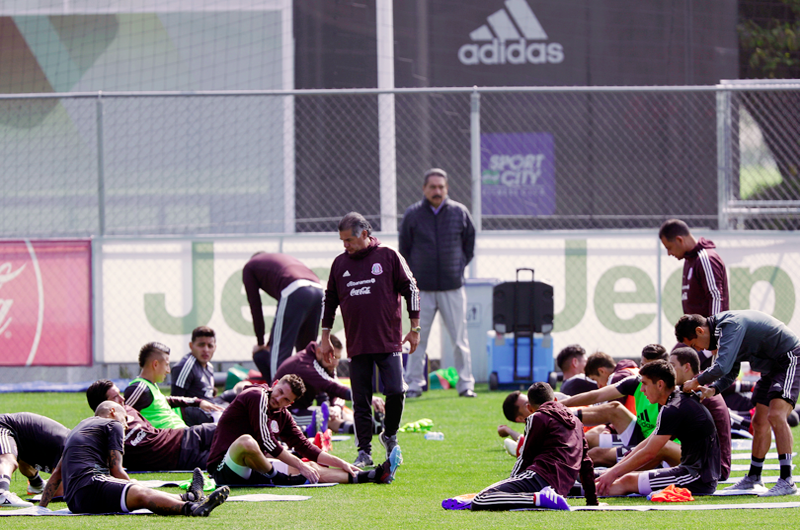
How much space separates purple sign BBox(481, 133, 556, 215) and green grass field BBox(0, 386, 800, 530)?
593 centimetres

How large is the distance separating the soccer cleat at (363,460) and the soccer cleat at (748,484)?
242cm

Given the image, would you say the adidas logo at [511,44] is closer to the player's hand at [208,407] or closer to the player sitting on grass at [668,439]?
the player's hand at [208,407]

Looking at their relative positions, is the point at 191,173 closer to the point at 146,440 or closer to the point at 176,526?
the point at 146,440

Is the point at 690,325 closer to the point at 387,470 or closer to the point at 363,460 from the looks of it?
the point at 387,470

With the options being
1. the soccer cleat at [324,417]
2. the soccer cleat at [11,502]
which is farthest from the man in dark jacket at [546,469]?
the soccer cleat at [324,417]

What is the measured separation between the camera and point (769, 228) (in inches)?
513

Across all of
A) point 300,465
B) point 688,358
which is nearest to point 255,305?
point 300,465

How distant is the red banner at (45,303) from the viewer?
11.6m

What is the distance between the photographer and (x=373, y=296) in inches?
282

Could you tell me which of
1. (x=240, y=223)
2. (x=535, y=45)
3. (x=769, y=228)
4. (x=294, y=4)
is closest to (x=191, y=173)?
(x=240, y=223)

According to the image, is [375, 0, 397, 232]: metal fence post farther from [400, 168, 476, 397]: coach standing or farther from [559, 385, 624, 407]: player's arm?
[559, 385, 624, 407]: player's arm

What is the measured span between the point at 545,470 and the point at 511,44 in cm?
987

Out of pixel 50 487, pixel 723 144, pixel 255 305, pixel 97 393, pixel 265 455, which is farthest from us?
pixel 723 144

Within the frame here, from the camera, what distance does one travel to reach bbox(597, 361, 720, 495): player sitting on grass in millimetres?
6109
